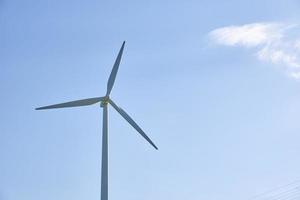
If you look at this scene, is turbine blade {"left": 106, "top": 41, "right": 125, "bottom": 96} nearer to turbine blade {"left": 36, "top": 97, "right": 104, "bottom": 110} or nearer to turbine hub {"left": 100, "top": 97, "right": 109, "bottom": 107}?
turbine hub {"left": 100, "top": 97, "right": 109, "bottom": 107}

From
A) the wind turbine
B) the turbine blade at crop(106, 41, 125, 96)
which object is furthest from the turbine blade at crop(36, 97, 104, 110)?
the turbine blade at crop(106, 41, 125, 96)

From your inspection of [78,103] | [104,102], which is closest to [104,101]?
[104,102]

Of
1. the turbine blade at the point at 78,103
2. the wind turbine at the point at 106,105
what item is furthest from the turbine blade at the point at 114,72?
the turbine blade at the point at 78,103

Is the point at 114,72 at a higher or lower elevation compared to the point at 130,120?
higher

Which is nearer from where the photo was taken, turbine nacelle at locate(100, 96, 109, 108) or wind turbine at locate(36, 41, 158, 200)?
wind turbine at locate(36, 41, 158, 200)

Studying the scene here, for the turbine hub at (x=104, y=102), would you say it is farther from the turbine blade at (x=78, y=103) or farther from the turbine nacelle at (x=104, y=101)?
the turbine blade at (x=78, y=103)

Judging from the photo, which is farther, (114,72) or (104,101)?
(114,72)

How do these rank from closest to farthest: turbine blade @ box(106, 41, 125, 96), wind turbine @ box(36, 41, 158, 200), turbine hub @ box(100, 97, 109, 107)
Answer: wind turbine @ box(36, 41, 158, 200)
turbine hub @ box(100, 97, 109, 107)
turbine blade @ box(106, 41, 125, 96)

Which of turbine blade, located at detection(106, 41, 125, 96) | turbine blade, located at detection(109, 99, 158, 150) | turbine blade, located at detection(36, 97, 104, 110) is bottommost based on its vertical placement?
turbine blade, located at detection(109, 99, 158, 150)

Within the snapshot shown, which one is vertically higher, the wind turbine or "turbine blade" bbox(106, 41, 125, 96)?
"turbine blade" bbox(106, 41, 125, 96)

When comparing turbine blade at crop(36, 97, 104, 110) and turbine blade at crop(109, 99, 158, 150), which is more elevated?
turbine blade at crop(36, 97, 104, 110)

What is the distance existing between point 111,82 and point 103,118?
512cm

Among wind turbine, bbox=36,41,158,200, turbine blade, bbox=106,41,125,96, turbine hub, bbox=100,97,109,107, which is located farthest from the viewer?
turbine blade, bbox=106,41,125,96

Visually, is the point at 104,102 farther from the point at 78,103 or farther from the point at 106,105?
the point at 78,103
